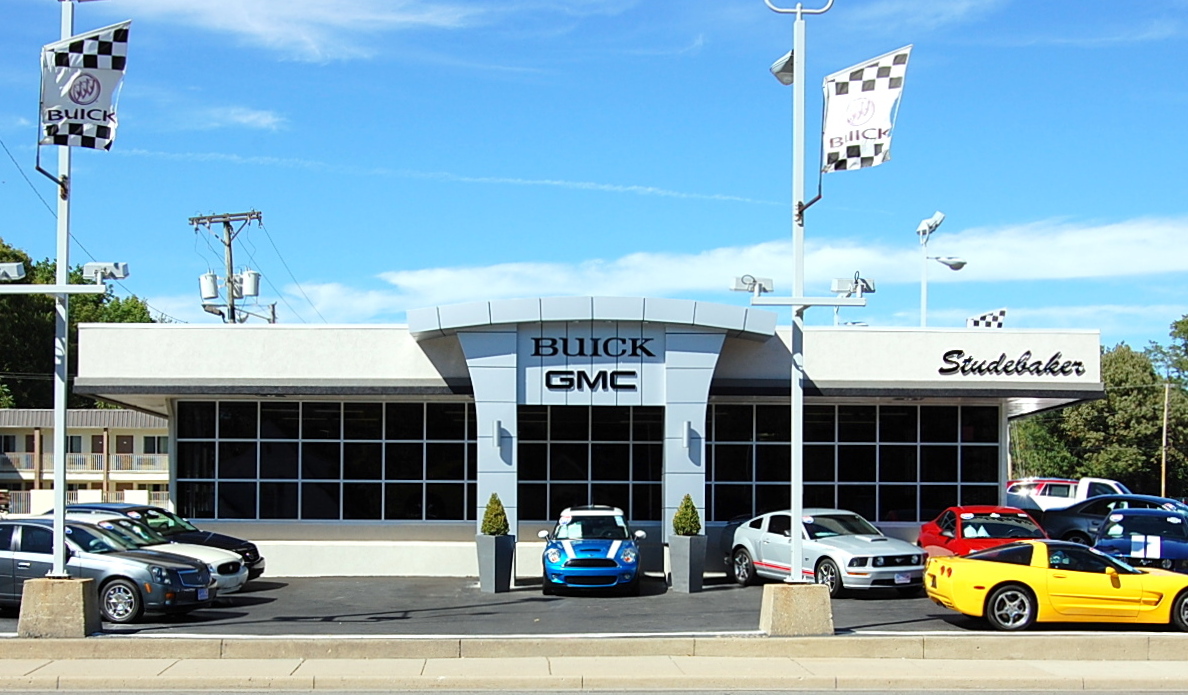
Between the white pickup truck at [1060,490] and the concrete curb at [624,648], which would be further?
the white pickup truck at [1060,490]

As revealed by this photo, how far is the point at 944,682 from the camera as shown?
1312cm

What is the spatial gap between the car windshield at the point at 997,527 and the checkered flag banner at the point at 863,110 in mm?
10195

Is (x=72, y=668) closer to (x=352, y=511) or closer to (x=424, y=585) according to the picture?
(x=424, y=585)

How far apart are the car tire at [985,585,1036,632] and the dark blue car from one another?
6.95m

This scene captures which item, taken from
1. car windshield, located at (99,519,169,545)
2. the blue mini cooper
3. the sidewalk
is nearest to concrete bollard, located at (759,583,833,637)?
the sidewalk

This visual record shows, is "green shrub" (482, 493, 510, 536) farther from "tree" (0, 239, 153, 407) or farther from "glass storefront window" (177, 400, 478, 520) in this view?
"tree" (0, 239, 153, 407)

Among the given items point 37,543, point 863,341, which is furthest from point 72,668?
point 863,341

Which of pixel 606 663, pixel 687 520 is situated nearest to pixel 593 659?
pixel 606 663

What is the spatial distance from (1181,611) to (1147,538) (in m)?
6.83

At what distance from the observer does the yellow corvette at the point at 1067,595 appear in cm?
1659

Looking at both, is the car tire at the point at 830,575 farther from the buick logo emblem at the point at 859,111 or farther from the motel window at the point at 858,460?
the buick logo emblem at the point at 859,111

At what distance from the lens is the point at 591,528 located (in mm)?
22766

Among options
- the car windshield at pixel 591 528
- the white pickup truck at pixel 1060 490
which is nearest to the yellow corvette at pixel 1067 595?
the car windshield at pixel 591 528

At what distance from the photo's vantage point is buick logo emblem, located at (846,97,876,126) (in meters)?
15.1
